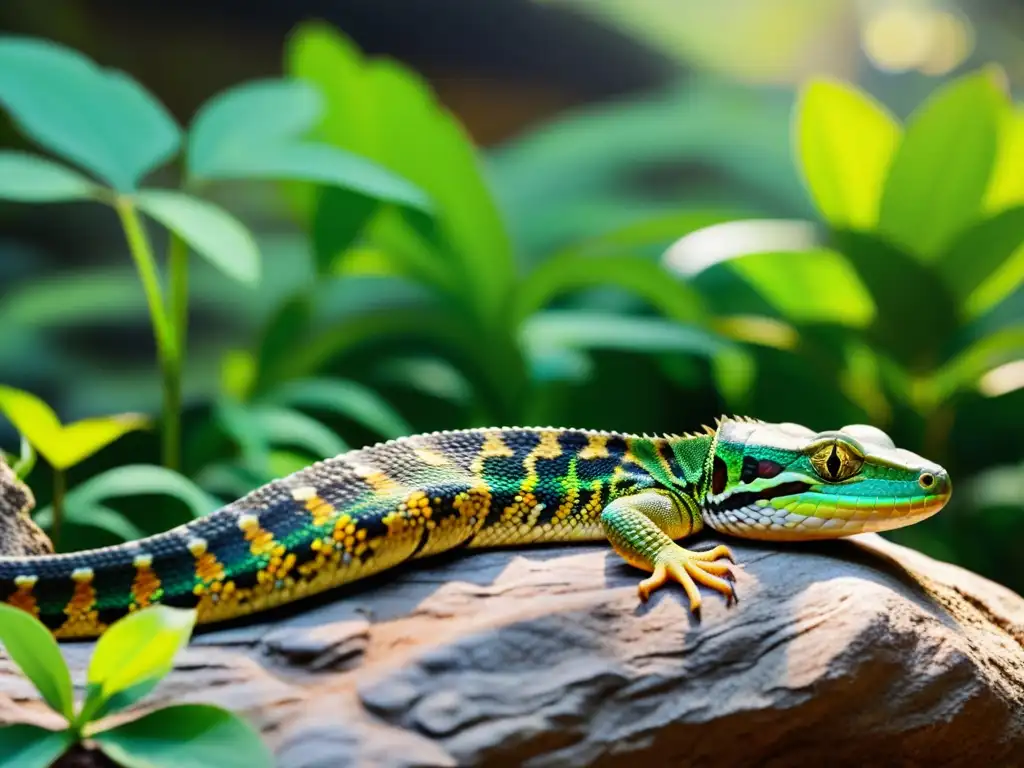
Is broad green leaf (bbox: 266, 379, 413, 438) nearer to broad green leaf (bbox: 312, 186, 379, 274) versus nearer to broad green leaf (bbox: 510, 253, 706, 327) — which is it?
broad green leaf (bbox: 312, 186, 379, 274)

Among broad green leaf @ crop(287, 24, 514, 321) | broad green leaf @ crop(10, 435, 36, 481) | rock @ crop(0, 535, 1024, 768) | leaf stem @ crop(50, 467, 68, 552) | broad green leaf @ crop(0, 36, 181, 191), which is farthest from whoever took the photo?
broad green leaf @ crop(287, 24, 514, 321)

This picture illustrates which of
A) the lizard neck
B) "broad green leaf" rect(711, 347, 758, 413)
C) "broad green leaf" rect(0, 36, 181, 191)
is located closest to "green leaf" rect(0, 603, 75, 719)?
the lizard neck

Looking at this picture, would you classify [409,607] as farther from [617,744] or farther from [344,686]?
[617,744]

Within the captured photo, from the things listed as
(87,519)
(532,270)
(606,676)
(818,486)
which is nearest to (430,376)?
(532,270)

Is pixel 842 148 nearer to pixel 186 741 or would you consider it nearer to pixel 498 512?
pixel 498 512

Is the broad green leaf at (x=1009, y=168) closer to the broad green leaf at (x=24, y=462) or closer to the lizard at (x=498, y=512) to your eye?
the lizard at (x=498, y=512)

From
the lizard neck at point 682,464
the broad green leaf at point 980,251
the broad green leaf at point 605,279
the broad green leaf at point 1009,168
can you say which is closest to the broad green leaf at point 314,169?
the broad green leaf at point 605,279
